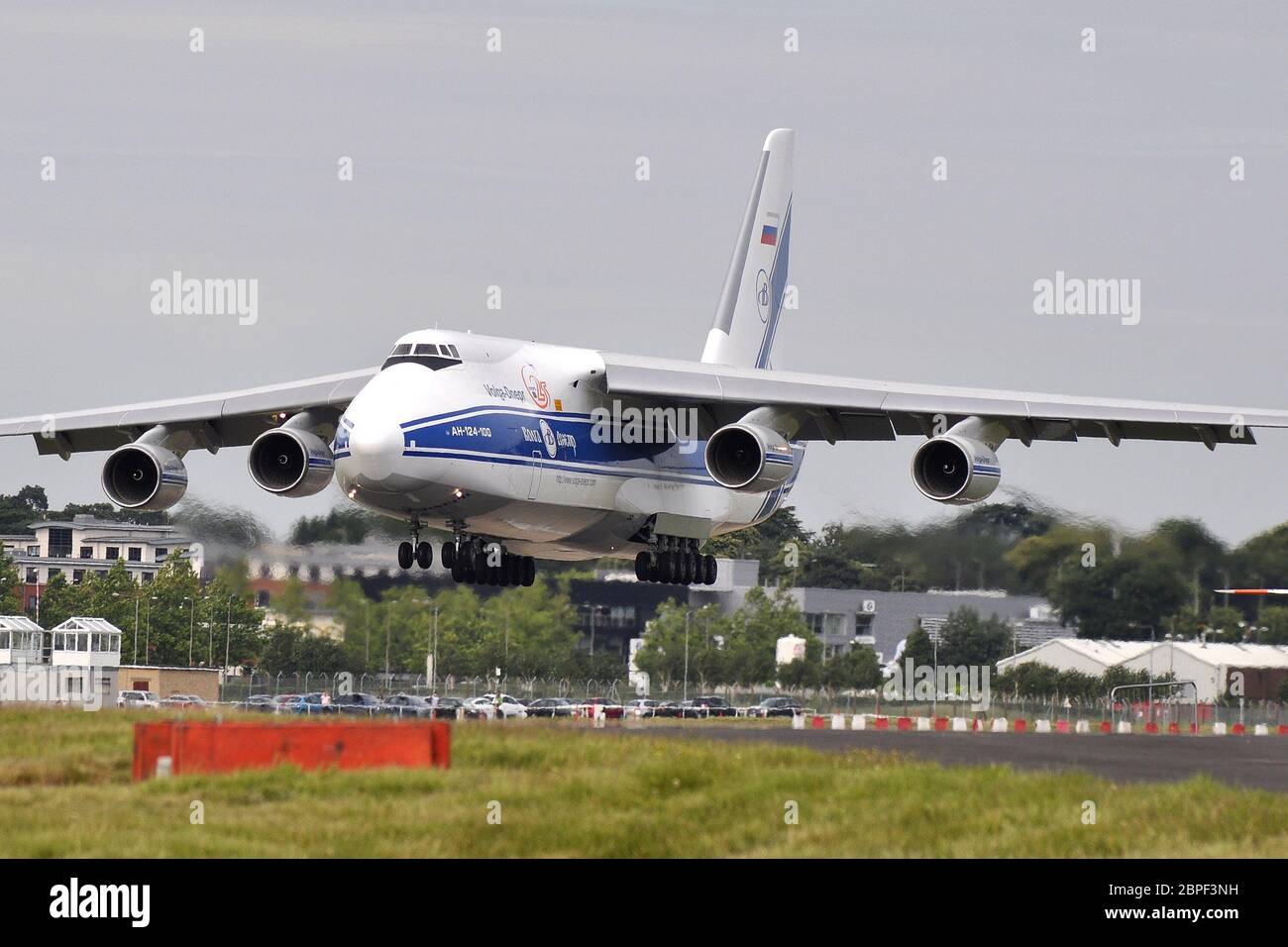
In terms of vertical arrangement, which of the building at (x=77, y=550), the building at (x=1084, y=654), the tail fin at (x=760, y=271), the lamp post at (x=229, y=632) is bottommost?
the building at (x=1084, y=654)

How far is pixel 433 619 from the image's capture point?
29.0 metres

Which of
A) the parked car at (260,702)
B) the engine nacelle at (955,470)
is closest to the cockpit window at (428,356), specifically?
the parked car at (260,702)

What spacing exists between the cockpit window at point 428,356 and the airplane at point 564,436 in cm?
2

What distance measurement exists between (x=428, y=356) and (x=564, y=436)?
266 cm

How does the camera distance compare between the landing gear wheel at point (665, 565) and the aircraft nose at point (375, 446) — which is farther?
the landing gear wheel at point (665, 565)

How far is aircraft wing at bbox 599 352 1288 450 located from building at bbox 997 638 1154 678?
10.8 ft

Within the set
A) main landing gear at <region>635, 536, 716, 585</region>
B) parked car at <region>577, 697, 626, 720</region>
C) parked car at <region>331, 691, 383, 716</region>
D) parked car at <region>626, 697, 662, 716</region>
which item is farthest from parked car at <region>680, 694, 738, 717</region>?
parked car at <region>331, 691, 383, 716</region>

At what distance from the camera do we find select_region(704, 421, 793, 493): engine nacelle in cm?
2667

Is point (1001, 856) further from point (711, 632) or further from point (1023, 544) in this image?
point (711, 632)

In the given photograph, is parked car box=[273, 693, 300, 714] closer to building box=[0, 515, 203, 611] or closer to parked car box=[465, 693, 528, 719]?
parked car box=[465, 693, 528, 719]

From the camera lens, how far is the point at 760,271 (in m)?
34.1

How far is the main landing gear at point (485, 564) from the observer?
2736cm

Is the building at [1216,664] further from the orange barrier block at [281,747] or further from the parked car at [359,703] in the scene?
the orange barrier block at [281,747]
